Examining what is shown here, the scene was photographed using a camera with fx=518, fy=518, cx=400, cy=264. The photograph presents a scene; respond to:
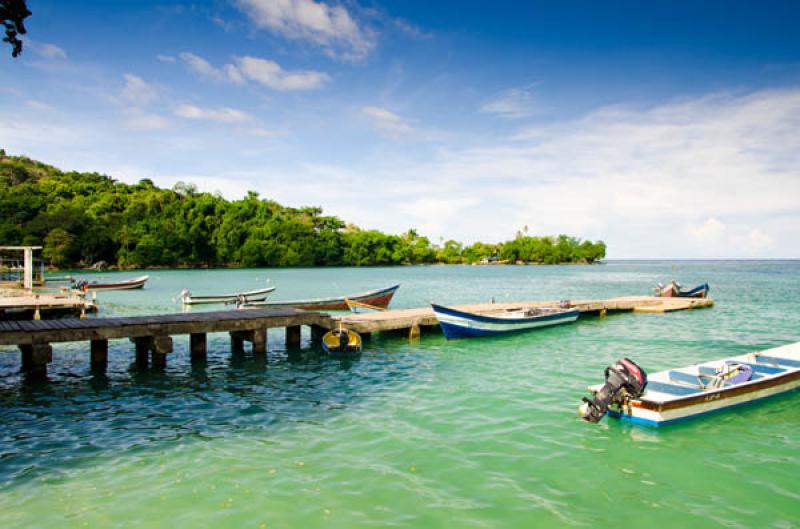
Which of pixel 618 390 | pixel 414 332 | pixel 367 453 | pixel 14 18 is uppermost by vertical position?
pixel 14 18

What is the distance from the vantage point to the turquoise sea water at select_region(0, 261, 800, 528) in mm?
7211

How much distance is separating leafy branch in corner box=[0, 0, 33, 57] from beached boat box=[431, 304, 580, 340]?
14594 millimetres

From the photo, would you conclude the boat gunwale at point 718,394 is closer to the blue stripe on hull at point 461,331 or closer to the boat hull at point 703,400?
the boat hull at point 703,400

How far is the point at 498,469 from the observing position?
8609 mm

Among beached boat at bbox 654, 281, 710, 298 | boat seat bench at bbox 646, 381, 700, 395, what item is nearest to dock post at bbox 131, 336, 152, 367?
boat seat bench at bbox 646, 381, 700, 395

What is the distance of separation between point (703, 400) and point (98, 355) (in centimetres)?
1612

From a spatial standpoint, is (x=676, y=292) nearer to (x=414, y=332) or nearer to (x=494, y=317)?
(x=494, y=317)

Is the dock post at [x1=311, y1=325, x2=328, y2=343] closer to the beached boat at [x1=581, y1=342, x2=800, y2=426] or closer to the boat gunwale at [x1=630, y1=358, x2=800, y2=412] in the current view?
the beached boat at [x1=581, y1=342, x2=800, y2=426]

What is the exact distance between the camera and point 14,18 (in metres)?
9.44

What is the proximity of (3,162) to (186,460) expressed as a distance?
617 ft

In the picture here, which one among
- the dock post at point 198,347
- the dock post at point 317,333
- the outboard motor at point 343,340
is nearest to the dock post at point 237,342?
the dock post at point 198,347

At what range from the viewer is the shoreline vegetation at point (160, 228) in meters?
103

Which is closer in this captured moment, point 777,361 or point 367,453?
point 367,453

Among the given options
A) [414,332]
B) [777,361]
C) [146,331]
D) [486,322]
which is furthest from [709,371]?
[146,331]
